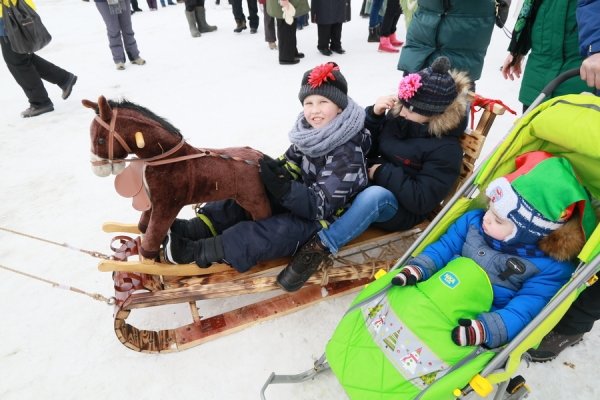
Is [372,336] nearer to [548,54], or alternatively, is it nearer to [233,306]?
[233,306]

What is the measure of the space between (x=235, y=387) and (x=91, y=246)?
1427 mm

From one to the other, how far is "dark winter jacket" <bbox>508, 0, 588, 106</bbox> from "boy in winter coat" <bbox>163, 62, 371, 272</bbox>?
99cm

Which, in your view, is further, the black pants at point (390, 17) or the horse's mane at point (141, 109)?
the black pants at point (390, 17)

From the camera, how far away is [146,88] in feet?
15.7

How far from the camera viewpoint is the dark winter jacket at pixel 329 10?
500 centimetres

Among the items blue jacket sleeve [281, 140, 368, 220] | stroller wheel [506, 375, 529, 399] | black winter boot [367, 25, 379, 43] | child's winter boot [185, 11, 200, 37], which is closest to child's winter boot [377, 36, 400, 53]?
black winter boot [367, 25, 379, 43]

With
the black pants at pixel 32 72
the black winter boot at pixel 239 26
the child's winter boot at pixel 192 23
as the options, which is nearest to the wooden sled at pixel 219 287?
the black pants at pixel 32 72

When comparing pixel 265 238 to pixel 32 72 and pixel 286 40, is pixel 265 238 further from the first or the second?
pixel 286 40

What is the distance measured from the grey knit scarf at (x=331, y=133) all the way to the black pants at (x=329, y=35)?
412cm

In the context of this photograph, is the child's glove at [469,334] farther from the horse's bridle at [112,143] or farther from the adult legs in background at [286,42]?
the adult legs in background at [286,42]

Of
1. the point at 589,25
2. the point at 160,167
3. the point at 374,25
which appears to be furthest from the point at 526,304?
the point at 374,25

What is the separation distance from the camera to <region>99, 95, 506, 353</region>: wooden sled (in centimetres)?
167

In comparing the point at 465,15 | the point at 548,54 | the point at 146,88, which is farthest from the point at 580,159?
the point at 146,88

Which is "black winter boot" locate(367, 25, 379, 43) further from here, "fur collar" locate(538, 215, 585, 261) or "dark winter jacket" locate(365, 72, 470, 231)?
"fur collar" locate(538, 215, 585, 261)
